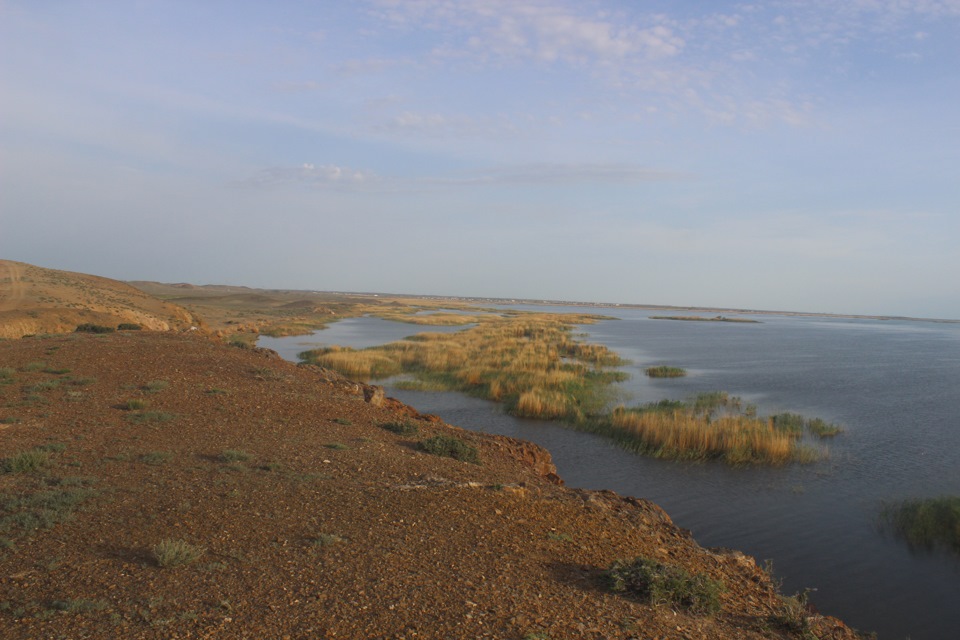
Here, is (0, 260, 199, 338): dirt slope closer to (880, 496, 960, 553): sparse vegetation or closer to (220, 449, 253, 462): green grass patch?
(220, 449, 253, 462): green grass patch

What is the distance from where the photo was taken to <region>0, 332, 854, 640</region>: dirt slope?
504 cm

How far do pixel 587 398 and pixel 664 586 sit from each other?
18.2 m

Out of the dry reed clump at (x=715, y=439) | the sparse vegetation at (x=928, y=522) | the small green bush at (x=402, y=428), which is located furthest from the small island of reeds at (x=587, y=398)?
the small green bush at (x=402, y=428)

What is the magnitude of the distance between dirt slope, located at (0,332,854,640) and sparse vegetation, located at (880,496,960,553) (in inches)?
217

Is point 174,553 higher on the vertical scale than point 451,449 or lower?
higher

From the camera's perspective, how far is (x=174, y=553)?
5688 mm

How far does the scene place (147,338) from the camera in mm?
22297

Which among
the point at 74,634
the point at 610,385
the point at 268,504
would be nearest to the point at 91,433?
the point at 268,504

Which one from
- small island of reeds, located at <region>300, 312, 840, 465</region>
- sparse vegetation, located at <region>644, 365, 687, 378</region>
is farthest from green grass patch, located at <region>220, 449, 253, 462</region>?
sparse vegetation, located at <region>644, 365, 687, 378</region>

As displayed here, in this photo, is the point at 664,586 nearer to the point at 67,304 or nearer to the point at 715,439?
the point at 715,439

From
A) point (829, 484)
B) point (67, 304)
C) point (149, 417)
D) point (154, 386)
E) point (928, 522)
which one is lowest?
point (829, 484)

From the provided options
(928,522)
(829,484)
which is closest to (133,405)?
(829,484)

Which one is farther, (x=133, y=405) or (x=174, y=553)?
(x=133, y=405)

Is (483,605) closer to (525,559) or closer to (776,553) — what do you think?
(525,559)
